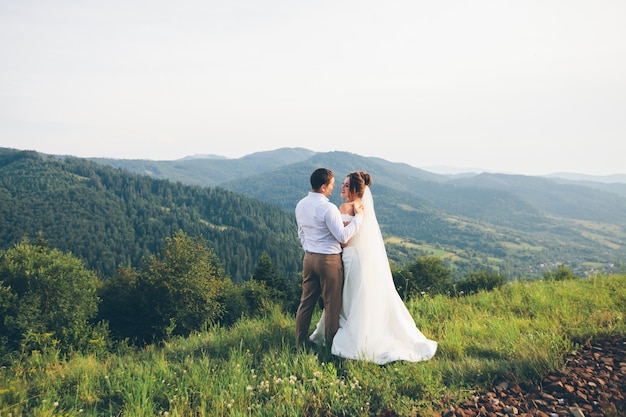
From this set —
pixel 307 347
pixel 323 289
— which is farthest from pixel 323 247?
pixel 307 347

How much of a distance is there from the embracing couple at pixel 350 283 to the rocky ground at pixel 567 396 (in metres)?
1.31

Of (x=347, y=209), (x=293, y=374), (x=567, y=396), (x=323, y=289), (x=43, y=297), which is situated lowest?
(x=43, y=297)

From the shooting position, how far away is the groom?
532 cm

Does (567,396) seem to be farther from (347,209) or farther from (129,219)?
(129,219)

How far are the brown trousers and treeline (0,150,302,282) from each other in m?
92.2

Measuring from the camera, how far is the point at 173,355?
221 inches

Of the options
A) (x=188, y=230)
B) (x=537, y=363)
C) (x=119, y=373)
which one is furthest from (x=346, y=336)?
(x=188, y=230)

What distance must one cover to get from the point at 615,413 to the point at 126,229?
156858mm

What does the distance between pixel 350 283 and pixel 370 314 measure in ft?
1.76

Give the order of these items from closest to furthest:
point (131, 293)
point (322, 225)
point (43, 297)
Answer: point (322, 225) < point (43, 297) < point (131, 293)

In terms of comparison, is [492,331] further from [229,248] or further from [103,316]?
[229,248]

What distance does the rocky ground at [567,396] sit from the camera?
353 centimetres

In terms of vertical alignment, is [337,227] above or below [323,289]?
above

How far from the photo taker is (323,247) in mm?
5438
